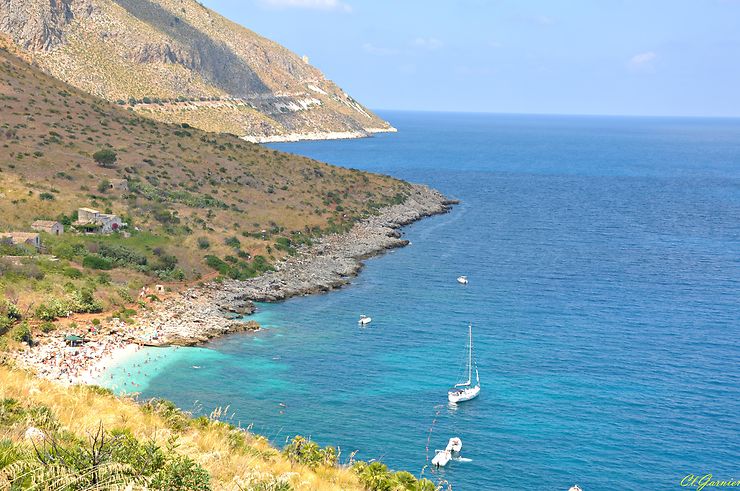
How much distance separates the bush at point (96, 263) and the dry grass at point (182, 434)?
4383cm

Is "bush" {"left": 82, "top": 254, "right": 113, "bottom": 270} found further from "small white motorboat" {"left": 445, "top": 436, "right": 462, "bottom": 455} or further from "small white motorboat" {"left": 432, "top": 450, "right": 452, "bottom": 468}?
"small white motorboat" {"left": 432, "top": 450, "right": 452, "bottom": 468}

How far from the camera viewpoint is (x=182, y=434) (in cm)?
1909

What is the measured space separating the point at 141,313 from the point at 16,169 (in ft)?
134

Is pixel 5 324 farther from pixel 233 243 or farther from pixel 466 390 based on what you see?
pixel 233 243

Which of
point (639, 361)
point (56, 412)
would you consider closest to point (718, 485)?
point (639, 361)

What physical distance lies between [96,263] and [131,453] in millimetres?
55852

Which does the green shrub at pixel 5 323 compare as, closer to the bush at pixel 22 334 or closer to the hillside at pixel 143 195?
the bush at pixel 22 334

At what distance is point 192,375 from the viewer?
48.6 m

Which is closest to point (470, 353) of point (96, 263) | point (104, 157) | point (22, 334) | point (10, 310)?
point (22, 334)

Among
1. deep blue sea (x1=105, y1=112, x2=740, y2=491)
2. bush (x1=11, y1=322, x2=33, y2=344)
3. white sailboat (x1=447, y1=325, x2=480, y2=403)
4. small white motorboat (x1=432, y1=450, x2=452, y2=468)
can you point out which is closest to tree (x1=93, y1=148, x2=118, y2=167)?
deep blue sea (x1=105, y1=112, x2=740, y2=491)

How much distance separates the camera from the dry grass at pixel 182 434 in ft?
49.0

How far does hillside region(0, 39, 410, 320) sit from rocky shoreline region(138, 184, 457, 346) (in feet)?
8.50

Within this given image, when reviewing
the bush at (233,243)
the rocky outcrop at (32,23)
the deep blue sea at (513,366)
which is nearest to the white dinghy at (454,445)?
the deep blue sea at (513,366)

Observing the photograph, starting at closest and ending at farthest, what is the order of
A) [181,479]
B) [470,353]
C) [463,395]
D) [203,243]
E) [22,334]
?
1. [181,479]
2. [463,395]
3. [22,334]
4. [470,353]
5. [203,243]
